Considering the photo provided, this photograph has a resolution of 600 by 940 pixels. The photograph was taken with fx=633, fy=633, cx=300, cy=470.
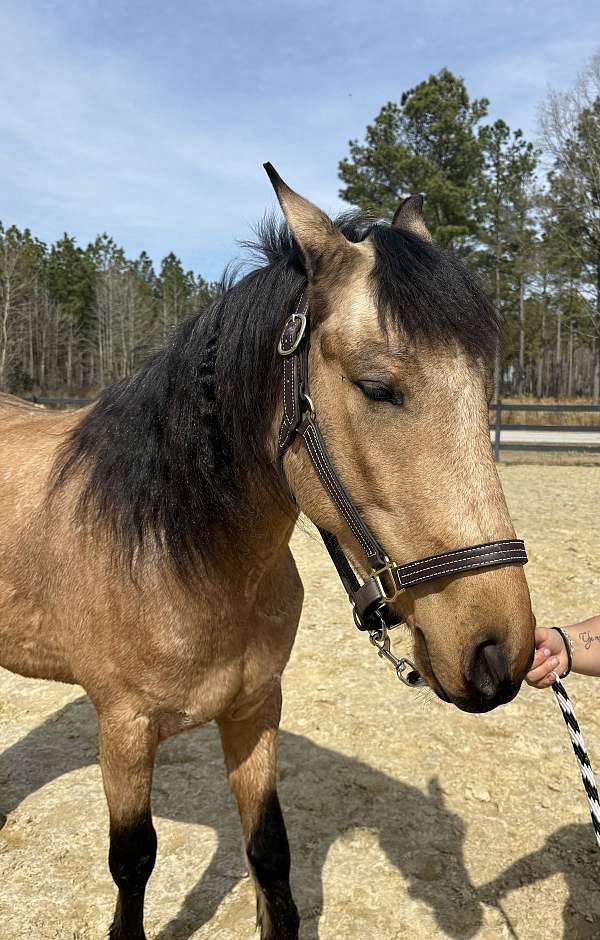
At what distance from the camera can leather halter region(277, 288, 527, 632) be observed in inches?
53.8

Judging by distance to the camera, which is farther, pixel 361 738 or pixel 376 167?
pixel 376 167

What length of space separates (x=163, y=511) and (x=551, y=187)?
2713 cm

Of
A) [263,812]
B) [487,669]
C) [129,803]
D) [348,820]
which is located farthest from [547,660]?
[348,820]

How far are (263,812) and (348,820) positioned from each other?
1.05 metres

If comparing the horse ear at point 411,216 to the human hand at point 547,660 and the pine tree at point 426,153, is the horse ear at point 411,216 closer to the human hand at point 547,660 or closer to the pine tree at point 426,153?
the human hand at point 547,660

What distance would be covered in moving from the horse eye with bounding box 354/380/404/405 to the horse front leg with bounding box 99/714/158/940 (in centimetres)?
131

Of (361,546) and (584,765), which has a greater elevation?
(361,546)

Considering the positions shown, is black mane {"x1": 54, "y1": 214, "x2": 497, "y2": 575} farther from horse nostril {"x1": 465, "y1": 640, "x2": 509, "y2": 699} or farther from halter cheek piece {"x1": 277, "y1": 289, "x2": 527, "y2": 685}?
horse nostril {"x1": 465, "y1": 640, "x2": 509, "y2": 699}

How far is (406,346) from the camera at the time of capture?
1.47 m

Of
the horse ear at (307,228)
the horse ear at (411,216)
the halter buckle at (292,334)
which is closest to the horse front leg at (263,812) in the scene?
the halter buckle at (292,334)

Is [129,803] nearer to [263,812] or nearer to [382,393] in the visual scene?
[263,812]

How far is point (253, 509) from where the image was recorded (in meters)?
1.97

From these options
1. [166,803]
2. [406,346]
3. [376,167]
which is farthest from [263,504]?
[376,167]

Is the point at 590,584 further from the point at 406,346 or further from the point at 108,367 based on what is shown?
the point at 108,367
